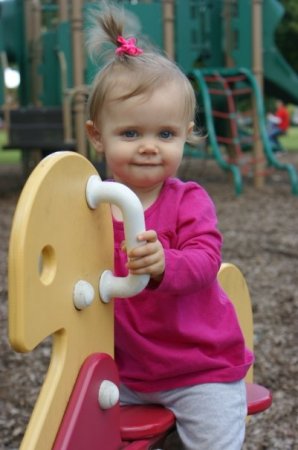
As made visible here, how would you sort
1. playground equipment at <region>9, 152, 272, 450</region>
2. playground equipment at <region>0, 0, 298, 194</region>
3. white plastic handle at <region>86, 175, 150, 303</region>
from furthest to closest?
1. playground equipment at <region>0, 0, 298, 194</region>
2. white plastic handle at <region>86, 175, 150, 303</region>
3. playground equipment at <region>9, 152, 272, 450</region>

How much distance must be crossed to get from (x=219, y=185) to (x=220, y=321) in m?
7.79

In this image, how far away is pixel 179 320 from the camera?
1.60 m

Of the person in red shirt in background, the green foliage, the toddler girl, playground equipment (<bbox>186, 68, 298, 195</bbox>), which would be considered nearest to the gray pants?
the toddler girl

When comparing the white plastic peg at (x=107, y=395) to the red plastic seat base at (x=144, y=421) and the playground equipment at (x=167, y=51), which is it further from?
the playground equipment at (x=167, y=51)

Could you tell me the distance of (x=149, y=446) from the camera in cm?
159

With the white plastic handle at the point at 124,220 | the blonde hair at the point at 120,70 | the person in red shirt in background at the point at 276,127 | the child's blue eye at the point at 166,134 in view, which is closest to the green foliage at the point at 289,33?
the person in red shirt in background at the point at 276,127

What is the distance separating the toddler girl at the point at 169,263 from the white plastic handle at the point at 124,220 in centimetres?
5

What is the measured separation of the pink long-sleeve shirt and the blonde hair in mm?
187

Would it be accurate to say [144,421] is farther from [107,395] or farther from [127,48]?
[127,48]

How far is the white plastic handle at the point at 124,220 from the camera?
4.62ft

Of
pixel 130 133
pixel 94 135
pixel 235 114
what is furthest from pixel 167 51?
pixel 130 133

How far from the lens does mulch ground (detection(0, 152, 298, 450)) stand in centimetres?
272

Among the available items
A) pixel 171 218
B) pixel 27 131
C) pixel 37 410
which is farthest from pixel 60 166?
pixel 27 131

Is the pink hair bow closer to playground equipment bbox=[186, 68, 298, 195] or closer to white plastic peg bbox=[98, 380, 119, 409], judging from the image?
white plastic peg bbox=[98, 380, 119, 409]
